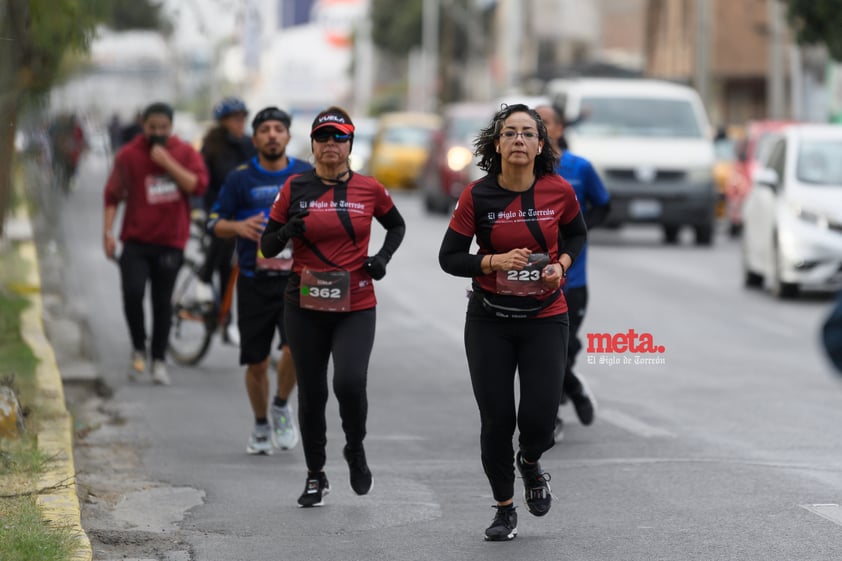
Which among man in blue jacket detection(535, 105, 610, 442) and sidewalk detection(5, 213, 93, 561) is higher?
man in blue jacket detection(535, 105, 610, 442)

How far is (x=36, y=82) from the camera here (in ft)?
51.8

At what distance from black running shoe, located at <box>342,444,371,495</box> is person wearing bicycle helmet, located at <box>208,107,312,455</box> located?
1463 millimetres

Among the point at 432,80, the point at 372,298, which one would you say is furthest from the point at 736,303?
the point at 432,80

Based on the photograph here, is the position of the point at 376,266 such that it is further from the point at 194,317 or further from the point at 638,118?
the point at 638,118

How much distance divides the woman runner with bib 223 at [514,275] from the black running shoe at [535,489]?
0.17 feet

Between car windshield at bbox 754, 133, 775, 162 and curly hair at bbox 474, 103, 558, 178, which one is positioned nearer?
curly hair at bbox 474, 103, 558, 178

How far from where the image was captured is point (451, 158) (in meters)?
33.2

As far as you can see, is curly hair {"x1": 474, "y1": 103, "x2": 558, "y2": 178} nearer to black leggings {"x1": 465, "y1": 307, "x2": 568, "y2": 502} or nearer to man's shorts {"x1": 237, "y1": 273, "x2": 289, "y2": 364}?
black leggings {"x1": 465, "y1": 307, "x2": 568, "y2": 502}

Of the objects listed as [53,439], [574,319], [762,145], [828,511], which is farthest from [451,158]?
[828,511]

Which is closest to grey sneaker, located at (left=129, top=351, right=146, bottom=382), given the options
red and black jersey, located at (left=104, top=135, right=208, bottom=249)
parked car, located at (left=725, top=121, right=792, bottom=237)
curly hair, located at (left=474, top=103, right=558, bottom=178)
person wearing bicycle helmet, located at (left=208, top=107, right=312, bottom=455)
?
red and black jersey, located at (left=104, top=135, right=208, bottom=249)

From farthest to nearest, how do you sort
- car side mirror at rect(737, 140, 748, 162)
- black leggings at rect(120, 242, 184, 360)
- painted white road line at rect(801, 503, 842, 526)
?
car side mirror at rect(737, 140, 748, 162) < black leggings at rect(120, 242, 184, 360) < painted white road line at rect(801, 503, 842, 526)

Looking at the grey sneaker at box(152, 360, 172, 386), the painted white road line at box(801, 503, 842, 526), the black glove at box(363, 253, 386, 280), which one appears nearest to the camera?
the painted white road line at box(801, 503, 842, 526)

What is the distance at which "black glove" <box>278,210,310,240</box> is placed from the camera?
8.38 m

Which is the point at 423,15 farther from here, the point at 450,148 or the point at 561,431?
the point at 561,431
